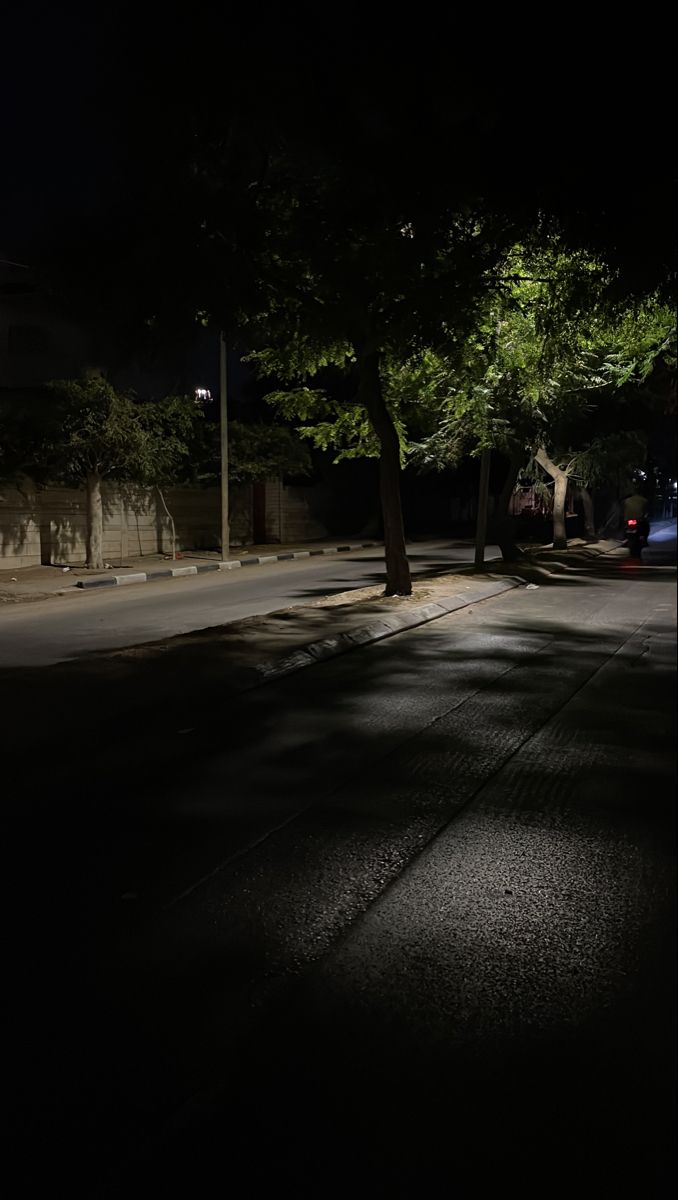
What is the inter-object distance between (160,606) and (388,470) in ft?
14.3

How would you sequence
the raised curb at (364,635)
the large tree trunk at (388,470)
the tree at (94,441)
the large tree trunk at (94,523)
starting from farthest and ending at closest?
the large tree trunk at (94,523)
the tree at (94,441)
the large tree trunk at (388,470)
the raised curb at (364,635)

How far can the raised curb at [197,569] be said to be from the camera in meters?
20.7

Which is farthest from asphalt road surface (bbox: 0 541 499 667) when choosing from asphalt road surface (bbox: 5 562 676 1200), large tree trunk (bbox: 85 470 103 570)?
asphalt road surface (bbox: 5 562 676 1200)

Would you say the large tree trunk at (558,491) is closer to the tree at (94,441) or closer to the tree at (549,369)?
the tree at (549,369)

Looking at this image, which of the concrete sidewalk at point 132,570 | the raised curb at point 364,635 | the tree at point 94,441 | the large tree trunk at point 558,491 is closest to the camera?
the raised curb at point 364,635

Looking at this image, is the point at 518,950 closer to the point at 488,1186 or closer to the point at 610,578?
the point at 488,1186

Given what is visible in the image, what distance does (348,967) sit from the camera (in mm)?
3502

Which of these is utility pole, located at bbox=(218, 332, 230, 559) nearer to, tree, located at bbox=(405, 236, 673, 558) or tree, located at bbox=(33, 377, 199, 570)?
tree, located at bbox=(33, 377, 199, 570)

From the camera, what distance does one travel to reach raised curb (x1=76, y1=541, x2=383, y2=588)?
2073cm

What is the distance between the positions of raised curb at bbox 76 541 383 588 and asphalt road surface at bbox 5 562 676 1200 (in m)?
14.2

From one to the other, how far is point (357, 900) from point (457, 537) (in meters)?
36.4

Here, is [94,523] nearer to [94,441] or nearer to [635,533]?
[94,441]

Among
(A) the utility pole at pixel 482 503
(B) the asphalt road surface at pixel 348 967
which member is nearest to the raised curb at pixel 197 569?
(A) the utility pole at pixel 482 503

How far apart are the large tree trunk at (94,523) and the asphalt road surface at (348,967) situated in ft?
54.0
